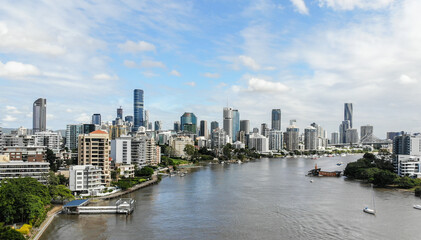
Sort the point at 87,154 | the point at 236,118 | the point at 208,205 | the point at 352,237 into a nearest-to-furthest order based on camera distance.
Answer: the point at 352,237, the point at 208,205, the point at 87,154, the point at 236,118

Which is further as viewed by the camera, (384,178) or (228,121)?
(228,121)

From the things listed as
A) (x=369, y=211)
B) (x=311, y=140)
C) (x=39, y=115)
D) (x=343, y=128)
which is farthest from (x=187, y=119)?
(x=369, y=211)

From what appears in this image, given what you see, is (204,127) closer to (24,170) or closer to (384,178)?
(384,178)

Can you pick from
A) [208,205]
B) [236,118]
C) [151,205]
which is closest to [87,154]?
[151,205]

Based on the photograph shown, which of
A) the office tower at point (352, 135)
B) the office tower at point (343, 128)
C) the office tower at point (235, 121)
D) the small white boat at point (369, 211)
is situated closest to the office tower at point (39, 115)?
the office tower at point (235, 121)

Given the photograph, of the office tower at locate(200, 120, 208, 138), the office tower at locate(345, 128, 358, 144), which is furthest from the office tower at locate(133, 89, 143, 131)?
the office tower at locate(345, 128, 358, 144)

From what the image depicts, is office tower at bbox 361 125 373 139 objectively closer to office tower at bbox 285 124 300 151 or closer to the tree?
office tower at bbox 285 124 300 151

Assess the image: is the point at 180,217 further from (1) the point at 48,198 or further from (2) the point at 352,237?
(2) the point at 352,237
